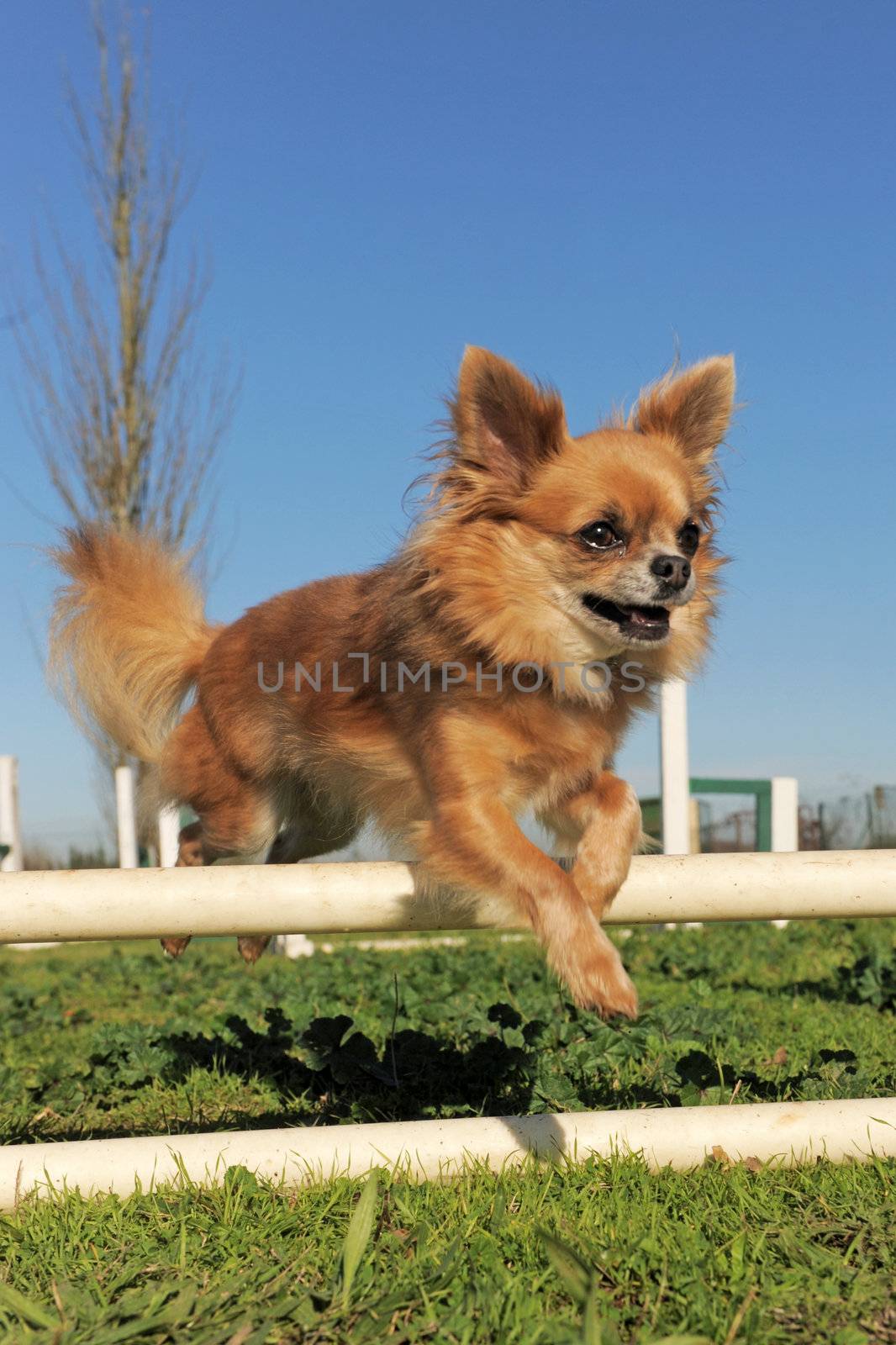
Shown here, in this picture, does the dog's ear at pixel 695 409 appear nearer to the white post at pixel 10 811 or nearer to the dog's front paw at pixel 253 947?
the dog's front paw at pixel 253 947

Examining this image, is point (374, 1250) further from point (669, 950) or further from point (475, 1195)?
point (669, 950)

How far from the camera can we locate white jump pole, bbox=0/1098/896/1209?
2676mm

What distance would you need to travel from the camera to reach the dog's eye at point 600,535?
3225 mm

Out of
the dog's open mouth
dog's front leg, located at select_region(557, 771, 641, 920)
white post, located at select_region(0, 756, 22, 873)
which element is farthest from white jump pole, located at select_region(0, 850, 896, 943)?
white post, located at select_region(0, 756, 22, 873)

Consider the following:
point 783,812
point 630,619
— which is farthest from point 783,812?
point 630,619

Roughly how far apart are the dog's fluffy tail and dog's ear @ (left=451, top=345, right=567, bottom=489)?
1.88 meters

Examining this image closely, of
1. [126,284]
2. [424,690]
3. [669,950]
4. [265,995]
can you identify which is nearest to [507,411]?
[424,690]

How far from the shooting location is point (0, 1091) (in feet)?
12.0

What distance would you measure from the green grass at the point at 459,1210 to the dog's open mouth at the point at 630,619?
4.30 feet

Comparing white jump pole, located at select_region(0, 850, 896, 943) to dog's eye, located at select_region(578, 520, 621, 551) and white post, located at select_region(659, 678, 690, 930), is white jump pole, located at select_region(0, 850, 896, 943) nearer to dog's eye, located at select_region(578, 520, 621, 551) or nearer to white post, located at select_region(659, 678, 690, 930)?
dog's eye, located at select_region(578, 520, 621, 551)

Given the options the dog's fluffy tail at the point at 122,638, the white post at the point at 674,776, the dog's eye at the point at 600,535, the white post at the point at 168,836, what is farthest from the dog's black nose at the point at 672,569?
the white post at the point at 674,776

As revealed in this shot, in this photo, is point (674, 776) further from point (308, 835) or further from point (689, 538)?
point (689, 538)

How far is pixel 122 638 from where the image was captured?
4.64 meters

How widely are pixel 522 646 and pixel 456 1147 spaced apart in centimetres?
137
